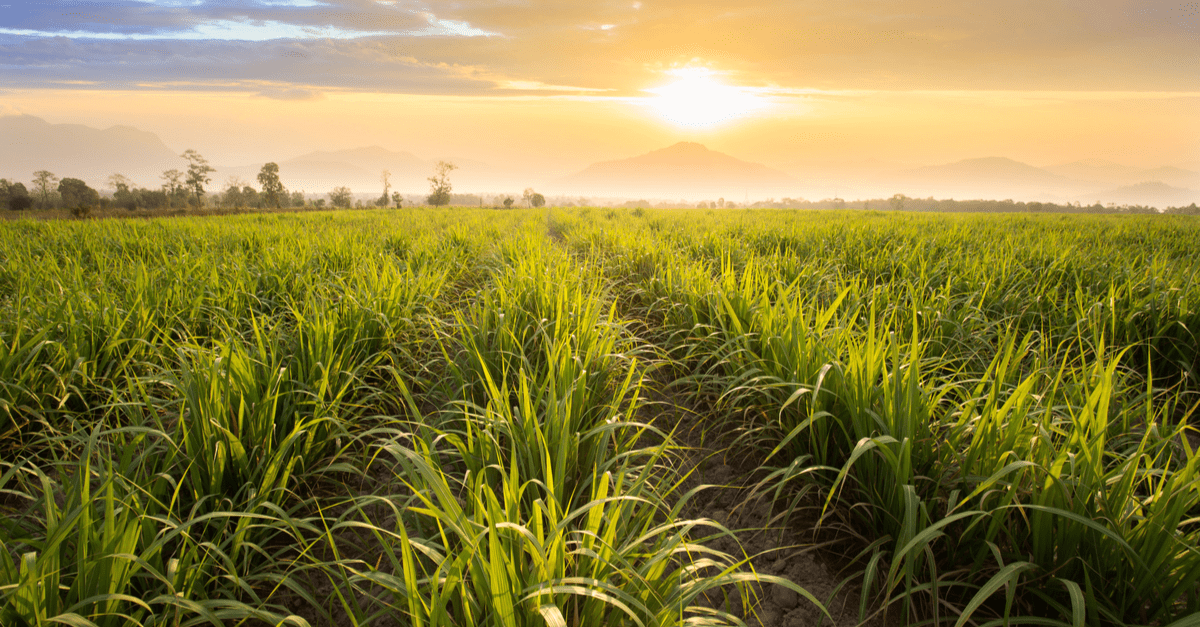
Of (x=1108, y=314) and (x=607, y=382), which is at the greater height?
(x=1108, y=314)

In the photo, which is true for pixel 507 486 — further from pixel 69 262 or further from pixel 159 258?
pixel 159 258

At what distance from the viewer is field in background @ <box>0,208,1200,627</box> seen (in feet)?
3.87

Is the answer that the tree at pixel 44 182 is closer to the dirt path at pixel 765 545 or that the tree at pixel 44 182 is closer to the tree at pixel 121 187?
the tree at pixel 121 187

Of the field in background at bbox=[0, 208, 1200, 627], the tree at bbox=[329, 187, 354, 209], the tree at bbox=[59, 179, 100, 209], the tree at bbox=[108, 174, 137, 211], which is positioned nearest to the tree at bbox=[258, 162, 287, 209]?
the tree at bbox=[329, 187, 354, 209]

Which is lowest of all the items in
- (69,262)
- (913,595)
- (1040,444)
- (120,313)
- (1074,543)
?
(913,595)

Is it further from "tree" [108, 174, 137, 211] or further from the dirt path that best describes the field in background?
"tree" [108, 174, 137, 211]

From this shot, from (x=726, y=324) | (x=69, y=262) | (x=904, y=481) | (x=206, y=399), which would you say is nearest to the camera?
(x=904, y=481)

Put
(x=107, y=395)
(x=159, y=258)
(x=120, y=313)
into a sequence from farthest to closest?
1. (x=159, y=258)
2. (x=120, y=313)
3. (x=107, y=395)

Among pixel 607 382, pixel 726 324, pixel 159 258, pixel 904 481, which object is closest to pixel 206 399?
pixel 607 382

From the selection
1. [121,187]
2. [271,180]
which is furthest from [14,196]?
[121,187]

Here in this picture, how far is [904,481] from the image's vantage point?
1.47 m

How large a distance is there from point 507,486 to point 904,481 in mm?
1237

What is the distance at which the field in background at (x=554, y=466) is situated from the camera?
46.5 inches

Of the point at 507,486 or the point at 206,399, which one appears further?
the point at 206,399
